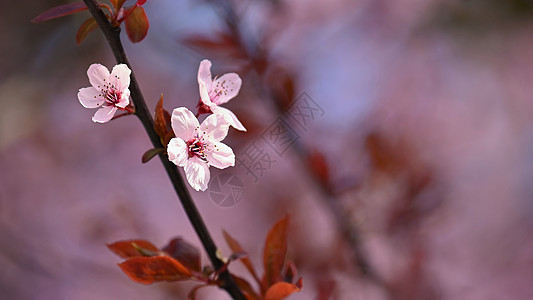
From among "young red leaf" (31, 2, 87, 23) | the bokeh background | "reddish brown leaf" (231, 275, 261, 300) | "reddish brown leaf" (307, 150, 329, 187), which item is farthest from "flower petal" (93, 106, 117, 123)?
"reddish brown leaf" (307, 150, 329, 187)

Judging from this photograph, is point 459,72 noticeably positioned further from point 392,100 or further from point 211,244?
point 211,244

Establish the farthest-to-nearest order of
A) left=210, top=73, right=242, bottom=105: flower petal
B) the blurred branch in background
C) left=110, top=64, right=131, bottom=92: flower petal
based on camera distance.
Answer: the blurred branch in background, left=210, top=73, right=242, bottom=105: flower petal, left=110, top=64, right=131, bottom=92: flower petal

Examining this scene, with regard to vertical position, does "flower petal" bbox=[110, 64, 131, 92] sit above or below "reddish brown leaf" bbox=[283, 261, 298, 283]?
above

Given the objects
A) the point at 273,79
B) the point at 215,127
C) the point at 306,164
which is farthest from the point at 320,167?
the point at 215,127

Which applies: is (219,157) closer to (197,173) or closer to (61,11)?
(197,173)

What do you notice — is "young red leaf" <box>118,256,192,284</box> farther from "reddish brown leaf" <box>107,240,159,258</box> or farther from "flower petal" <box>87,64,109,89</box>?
"flower petal" <box>87,64,109,89</box>

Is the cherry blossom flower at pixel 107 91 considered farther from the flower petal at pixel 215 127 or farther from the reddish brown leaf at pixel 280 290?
the reddish brown leaf at pixel 280 290

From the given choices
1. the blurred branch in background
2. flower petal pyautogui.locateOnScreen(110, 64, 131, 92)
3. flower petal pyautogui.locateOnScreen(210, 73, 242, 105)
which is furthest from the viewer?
the blurred branch in background

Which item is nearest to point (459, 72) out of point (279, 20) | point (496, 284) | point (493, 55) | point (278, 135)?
point (493, 55)

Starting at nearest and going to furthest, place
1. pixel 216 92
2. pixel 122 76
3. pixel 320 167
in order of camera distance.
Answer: pixel 122 76
pixel 216 92
pixel 320 167
